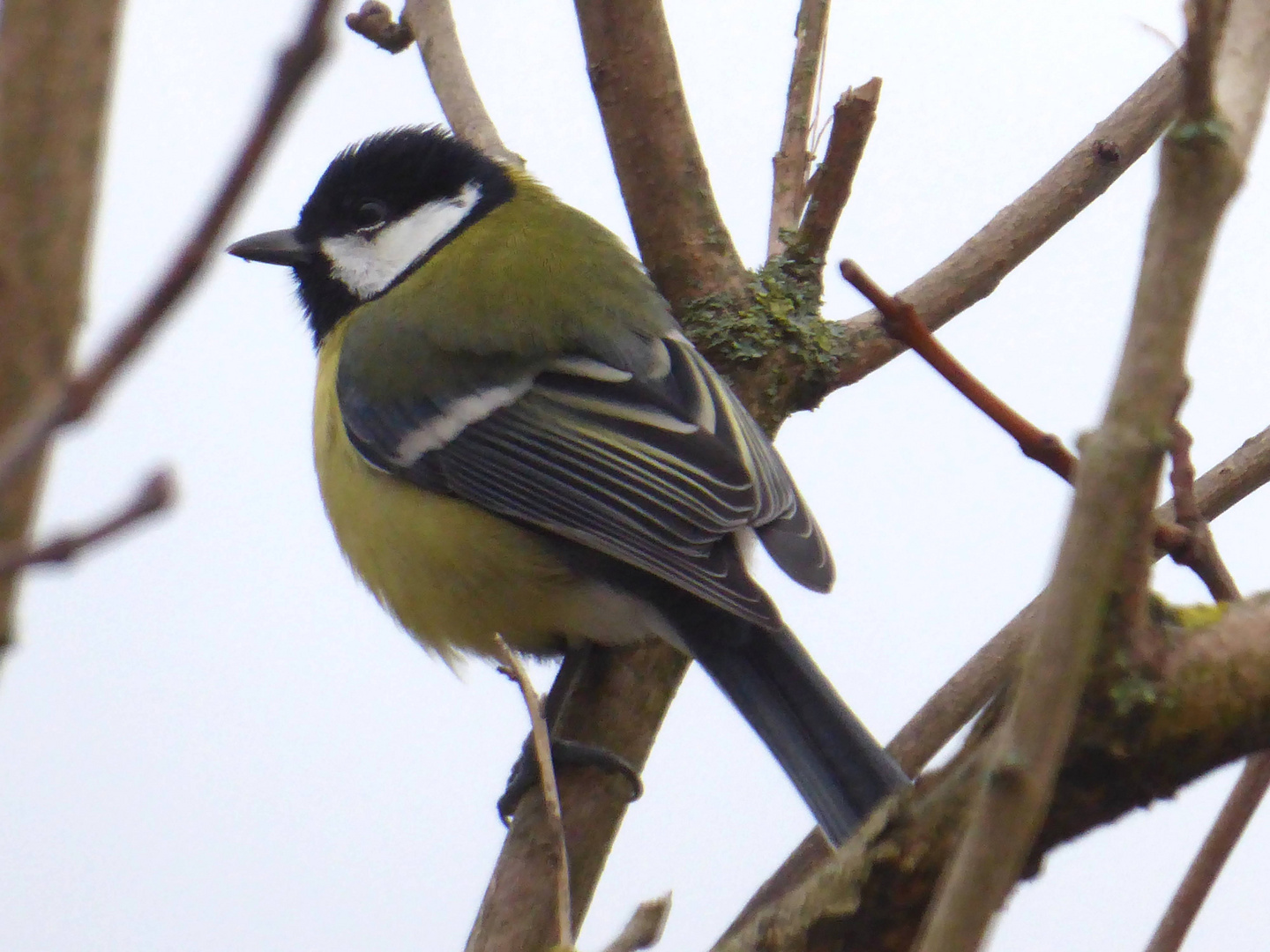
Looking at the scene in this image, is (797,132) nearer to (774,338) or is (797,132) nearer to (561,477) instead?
(774,338)

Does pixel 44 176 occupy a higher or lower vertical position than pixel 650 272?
lower

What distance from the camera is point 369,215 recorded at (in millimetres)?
2988

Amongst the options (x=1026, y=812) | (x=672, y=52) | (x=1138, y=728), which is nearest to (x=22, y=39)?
(x=1026, y=812)

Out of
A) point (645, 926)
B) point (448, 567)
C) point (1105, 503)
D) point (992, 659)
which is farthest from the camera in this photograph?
point (448, 567)

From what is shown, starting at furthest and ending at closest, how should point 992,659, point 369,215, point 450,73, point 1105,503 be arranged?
point 369,215 < point 450,73 < point 992,659 < point 1105,503

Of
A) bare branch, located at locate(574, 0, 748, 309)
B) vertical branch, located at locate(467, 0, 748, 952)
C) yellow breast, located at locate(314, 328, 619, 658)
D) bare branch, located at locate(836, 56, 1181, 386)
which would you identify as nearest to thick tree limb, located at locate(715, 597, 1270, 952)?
vertical branch, located at locate(467, 0, 748, 952)

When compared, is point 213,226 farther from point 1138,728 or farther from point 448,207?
point 448,207

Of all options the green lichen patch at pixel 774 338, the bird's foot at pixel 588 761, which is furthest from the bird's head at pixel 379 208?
the bird's foot at pixel 588 761

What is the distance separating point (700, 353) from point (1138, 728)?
162 cm

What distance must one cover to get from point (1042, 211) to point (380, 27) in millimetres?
1396

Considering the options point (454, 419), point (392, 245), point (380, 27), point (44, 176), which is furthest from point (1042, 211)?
point (44, 176)

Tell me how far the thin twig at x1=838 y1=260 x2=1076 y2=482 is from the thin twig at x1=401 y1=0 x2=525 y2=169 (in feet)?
6.60

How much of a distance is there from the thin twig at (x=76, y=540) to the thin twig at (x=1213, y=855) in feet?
3.10

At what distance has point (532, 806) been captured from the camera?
2078 millimetres
